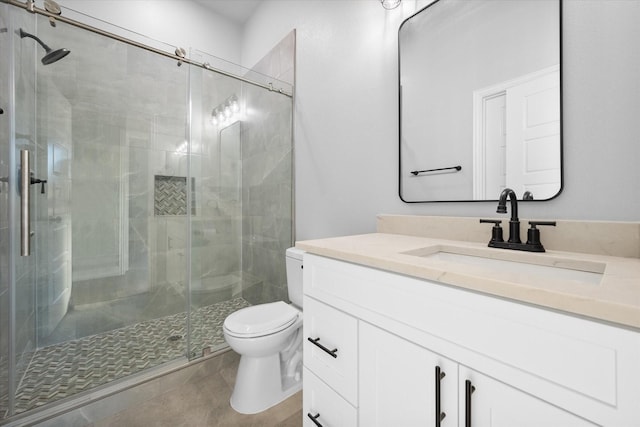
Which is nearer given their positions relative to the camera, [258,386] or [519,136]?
[519,136]

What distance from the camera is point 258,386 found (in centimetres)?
143

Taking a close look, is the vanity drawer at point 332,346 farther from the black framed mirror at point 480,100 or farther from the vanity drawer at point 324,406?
the black framed mirror at point 480,100

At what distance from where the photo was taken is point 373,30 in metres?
1.55

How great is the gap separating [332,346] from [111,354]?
5.22 feet

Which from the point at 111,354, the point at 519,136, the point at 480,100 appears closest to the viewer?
the point at 519,136

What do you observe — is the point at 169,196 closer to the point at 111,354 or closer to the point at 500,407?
the point at 111,354

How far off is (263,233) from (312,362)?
1.41 meters

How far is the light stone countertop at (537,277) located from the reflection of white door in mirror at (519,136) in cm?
27

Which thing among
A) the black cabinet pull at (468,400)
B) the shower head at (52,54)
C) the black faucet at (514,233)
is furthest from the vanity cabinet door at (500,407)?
the shower head at (52,54)

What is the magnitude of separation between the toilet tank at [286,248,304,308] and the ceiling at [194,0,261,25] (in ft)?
8.09

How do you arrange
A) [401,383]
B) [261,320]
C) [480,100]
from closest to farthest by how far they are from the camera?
[401,383] → [480,100] → [261,320]

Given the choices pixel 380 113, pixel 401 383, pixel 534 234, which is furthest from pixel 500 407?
pixel 380 113

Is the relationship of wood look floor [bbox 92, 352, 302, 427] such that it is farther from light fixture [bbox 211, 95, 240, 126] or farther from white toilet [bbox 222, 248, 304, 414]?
light fixture [bbox 211, 95, 240, 126]

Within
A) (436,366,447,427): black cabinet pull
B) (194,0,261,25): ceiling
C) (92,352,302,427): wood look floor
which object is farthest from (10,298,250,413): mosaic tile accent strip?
(194,0,261,25): ceiling
